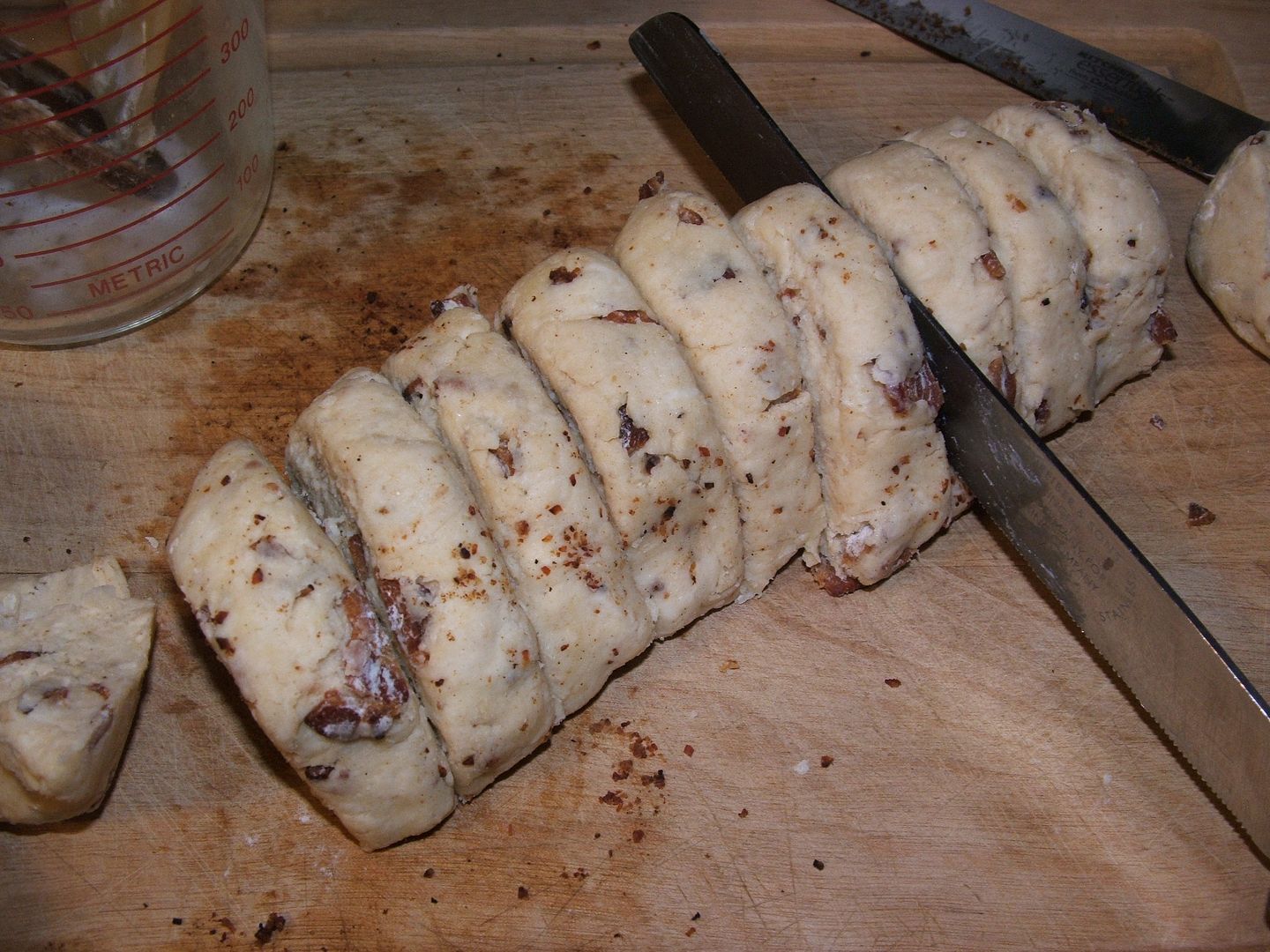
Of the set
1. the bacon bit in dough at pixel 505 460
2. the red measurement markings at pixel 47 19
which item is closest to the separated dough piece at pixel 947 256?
the bacon bit in dough at pixel 505 460

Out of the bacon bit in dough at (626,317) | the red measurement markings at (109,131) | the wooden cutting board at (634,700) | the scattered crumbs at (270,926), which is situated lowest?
the scattered crumbs at (270,926)

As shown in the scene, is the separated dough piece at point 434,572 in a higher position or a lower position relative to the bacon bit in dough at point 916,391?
lower

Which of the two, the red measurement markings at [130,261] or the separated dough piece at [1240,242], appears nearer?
the red measurement markings at [130,261]

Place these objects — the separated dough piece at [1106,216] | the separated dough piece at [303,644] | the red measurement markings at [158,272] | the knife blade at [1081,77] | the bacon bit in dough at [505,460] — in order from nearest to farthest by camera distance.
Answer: the separated dough piece at [303,644]
the bacon bit in dough at [505,460]
the separated dough piece at [1106,216]
the red measurement markings at [158,272]
the knife blade at [1081,77]

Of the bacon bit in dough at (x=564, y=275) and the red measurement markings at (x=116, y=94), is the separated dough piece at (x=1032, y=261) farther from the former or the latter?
the red measurement markings at (x=116, y=94)

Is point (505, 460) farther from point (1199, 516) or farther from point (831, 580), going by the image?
point (1199, 516)

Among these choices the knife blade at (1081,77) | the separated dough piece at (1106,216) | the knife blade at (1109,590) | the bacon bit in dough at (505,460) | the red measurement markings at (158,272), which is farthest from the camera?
the knife blade at (1081,77)
